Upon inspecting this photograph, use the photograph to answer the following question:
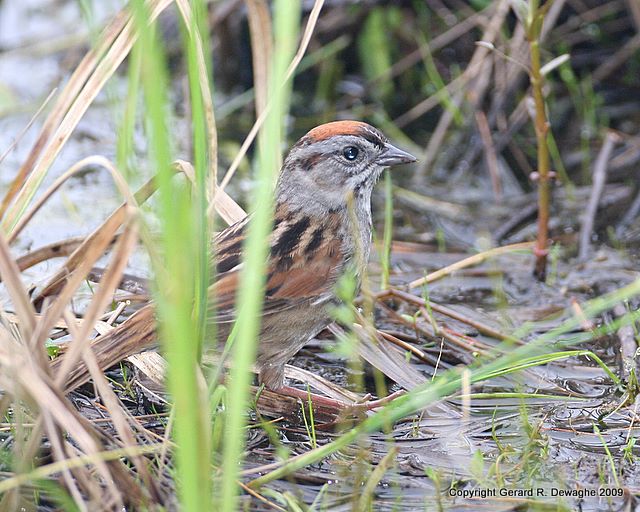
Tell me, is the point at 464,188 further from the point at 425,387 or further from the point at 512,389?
the point at 425,387

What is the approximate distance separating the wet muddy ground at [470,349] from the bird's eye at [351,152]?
686 millimetres

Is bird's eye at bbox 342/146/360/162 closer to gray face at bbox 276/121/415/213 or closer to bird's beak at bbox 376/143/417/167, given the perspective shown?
gray face at bbox 276/121/415/213

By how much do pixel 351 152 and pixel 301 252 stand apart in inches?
21.4

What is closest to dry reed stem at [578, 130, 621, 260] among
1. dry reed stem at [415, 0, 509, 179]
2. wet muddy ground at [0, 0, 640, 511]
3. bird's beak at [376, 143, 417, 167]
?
wet muddy ground at [0, 0, 640, 511]

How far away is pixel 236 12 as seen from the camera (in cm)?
705

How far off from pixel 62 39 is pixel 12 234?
15.2 feet

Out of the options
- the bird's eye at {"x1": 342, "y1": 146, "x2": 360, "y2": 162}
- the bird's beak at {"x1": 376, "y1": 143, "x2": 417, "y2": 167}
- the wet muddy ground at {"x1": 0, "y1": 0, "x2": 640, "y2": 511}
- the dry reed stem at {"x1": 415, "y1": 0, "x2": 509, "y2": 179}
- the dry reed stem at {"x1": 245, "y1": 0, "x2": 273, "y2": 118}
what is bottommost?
the wet muddy ground at {"x1": 0, "y1": 0, "x2": 640, "y2": 511}

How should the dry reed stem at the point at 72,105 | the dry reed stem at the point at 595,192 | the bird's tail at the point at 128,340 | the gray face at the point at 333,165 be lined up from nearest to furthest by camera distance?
the bird's tail at the point at 128,340 < the dry reed stem at the point at 72,105 < the gray face at the point at 333,165 < the dry reed stem at the point at 595,192

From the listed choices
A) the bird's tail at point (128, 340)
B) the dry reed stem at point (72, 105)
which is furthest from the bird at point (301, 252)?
the dry reed stem at point (72, 105)

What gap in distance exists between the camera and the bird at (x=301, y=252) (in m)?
3.54

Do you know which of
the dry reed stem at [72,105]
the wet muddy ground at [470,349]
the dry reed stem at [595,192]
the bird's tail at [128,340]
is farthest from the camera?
the dry reed stem at [595,192]

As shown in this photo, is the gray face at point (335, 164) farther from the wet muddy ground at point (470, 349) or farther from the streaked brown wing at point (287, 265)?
the wet muddy ground at point (470, 349)

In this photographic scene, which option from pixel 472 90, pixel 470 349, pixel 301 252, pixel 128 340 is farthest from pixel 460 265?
pixel 472 90

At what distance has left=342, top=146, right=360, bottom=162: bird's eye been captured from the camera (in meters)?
4.17
